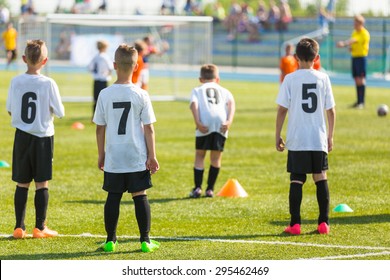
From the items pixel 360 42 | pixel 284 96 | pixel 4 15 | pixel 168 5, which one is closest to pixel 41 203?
pixel 284 96

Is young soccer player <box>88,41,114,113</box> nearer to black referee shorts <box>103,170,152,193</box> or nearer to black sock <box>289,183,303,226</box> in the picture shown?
black sock <box>289,183,303,226</box>

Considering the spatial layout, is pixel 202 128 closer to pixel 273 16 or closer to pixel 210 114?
pixel 210 114

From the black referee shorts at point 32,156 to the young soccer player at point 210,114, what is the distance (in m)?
2.83

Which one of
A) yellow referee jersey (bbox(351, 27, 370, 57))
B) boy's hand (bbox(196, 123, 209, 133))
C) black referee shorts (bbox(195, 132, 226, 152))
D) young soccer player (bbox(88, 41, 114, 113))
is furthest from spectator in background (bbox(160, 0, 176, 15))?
boy's hand (bbox(196, 123, 209, 133))

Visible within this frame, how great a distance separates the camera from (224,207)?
1098 cm

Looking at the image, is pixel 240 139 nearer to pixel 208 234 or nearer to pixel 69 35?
pixel 208 234

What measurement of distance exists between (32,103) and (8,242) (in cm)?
127

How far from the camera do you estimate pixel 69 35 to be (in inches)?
1406

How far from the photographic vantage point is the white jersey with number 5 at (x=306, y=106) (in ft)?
30.3

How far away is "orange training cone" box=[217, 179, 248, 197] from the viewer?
11.7 m

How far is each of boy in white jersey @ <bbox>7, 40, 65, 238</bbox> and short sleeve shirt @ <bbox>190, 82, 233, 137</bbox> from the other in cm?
286

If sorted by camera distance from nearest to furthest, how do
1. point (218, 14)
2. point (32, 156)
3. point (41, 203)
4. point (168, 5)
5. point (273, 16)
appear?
point (32, 156), point (41, 203), point (273, 16), point (168, 5), point (218, 14)

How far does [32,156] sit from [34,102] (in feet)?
1.62

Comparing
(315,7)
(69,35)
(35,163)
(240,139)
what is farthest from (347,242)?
(315,7)
